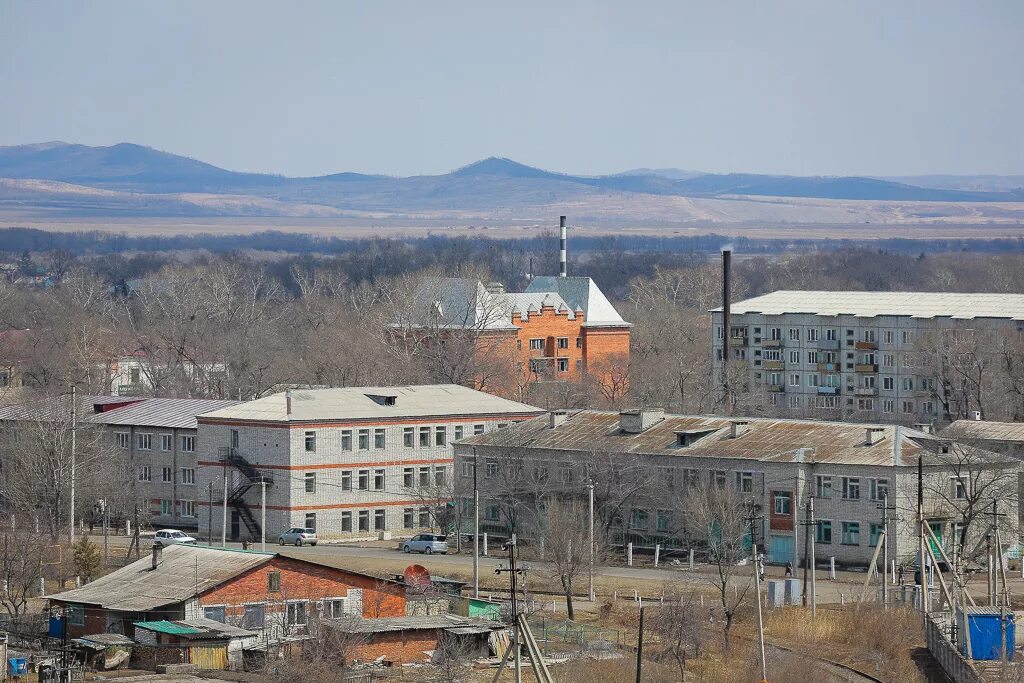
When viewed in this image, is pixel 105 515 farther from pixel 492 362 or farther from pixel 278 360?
pixel 278 360

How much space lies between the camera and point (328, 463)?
57.1 m

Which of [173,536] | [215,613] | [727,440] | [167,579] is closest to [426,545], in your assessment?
[173,536]

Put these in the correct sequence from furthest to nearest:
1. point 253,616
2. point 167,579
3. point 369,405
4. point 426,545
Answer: point 369,405 < point 426,545 < point 167,579 < point 253,616

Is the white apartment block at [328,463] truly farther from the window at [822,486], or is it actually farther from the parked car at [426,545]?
the window at [822,486]

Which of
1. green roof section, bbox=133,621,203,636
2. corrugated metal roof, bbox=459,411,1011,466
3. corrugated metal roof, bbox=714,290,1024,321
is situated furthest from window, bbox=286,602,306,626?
corrugated metal roof, bbox=714,290,1024,321

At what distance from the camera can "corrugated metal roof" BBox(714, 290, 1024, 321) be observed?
299 feet

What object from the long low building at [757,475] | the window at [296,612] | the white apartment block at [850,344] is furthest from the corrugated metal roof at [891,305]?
the window at [296,612]

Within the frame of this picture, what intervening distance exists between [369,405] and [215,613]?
19699 mm

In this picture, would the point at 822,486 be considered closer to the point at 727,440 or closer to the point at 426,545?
the point at 727,440

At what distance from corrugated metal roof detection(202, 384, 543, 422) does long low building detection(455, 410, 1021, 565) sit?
285 cm

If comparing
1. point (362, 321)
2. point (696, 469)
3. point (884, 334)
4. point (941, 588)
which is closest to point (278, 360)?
point (362, 321)

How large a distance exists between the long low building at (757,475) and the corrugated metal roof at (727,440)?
47mm

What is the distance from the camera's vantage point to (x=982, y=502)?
5041 cm

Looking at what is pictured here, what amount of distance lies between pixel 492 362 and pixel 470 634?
150 feet
